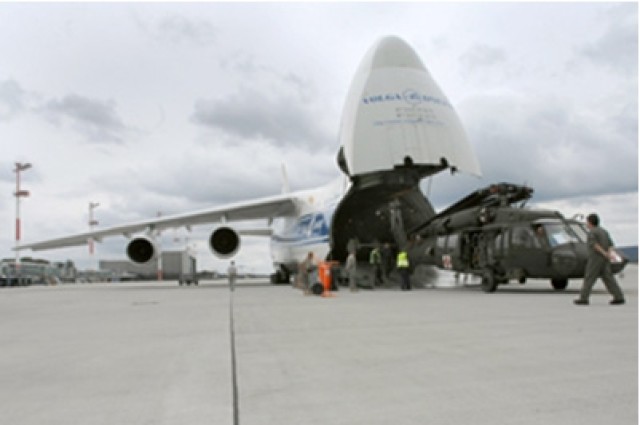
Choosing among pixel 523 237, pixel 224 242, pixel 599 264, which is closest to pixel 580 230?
pixel 523 237

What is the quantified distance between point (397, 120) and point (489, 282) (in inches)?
169

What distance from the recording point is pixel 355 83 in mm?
15375

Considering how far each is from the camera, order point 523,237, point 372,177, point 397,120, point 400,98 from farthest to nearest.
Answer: point 372,177 < point 400,98 < point 397,120 < point 523,237

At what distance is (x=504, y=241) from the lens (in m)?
A: 12.8

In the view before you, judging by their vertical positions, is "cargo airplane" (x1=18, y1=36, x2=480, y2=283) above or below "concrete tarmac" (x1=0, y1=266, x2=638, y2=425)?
above

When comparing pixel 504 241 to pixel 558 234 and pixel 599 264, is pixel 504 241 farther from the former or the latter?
pixel 599 264

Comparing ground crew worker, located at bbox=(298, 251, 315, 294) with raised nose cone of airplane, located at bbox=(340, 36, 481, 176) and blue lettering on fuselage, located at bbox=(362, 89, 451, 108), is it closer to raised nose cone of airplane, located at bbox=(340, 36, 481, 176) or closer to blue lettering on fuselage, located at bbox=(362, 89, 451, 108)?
raised nose cone of airplane, located at bbox=(340, 36, 481, 176)

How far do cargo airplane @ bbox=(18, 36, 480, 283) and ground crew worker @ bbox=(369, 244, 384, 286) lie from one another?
0.80 metres

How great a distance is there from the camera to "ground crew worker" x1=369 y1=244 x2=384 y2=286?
54.6 ft

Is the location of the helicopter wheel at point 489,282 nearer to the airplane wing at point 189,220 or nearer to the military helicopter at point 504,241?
the military helicopter at point 504,241

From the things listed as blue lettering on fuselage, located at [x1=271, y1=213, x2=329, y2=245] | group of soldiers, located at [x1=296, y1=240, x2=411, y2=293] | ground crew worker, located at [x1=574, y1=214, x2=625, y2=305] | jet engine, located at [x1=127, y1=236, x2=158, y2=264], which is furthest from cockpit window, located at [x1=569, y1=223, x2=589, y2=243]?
jet engine, located at [x1=127, y1=236, x2=158, y2=264]

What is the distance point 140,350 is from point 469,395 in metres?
3.12

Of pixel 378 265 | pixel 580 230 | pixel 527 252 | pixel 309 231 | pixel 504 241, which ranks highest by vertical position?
pixel 309 231

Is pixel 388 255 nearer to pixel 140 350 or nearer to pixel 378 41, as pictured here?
pixel 378 41
